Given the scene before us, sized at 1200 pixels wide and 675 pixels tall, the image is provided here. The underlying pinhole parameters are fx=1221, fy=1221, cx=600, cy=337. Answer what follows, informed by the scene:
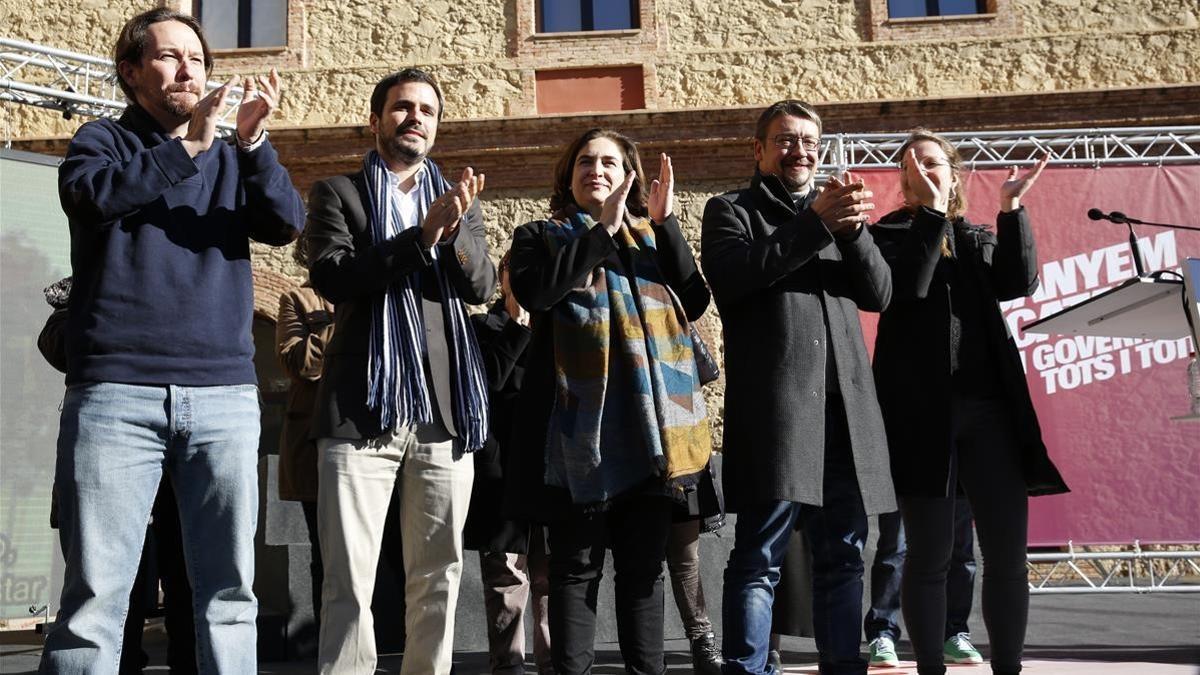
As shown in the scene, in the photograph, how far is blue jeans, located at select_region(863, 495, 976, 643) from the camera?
14.6 ft

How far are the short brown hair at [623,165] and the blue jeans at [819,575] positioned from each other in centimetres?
94

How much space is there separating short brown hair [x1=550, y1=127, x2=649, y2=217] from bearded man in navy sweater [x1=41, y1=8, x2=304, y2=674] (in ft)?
3.49

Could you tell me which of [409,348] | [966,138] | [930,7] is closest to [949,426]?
[409,348]

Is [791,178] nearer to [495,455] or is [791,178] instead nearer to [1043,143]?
[495,455]

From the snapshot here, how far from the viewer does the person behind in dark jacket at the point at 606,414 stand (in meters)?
3.12

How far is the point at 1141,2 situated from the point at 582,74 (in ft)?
15.6

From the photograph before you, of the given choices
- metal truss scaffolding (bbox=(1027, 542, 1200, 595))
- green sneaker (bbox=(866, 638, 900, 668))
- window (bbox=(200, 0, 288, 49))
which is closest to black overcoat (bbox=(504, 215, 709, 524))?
green sneaker (bbox=(866, 638, 900, 668))

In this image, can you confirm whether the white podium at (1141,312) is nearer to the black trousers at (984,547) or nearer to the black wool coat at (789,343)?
the black trousers at (984,547)

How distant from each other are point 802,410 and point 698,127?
23.7 ft

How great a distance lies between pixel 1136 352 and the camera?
757 cm

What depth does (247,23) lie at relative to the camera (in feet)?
35.9

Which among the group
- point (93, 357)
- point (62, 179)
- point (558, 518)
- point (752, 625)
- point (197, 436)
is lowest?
point (752, 625)

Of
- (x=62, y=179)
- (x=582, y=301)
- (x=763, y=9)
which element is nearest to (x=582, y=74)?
(x=763, y=9)

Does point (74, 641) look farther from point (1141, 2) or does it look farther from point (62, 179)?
point (1141, 2)
